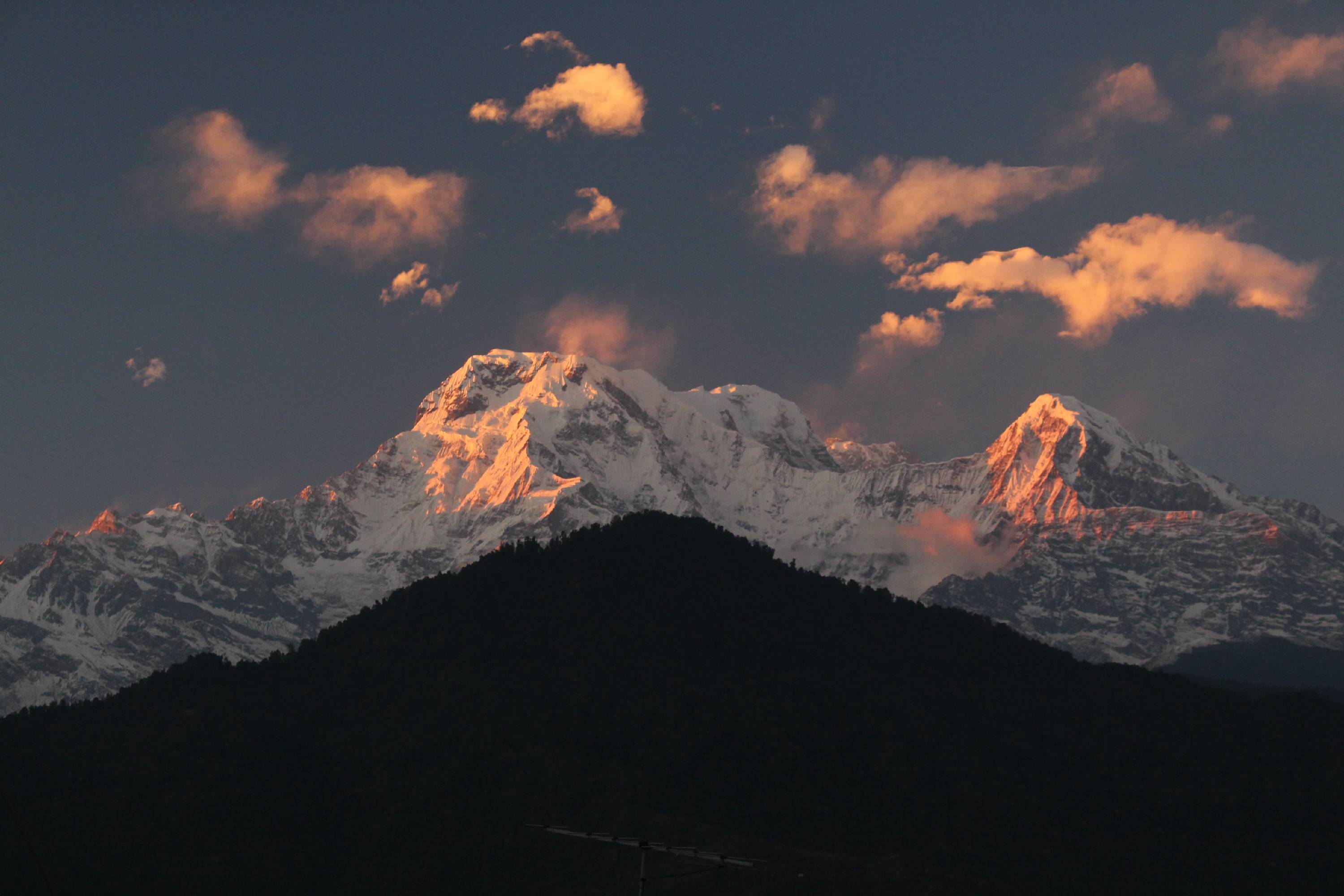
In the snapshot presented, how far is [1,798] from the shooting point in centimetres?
9756

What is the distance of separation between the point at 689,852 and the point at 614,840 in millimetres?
6490

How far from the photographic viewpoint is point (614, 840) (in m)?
116

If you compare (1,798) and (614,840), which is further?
(614,840)

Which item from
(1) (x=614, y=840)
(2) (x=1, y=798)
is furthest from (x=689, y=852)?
(2) (x=1, y=798)

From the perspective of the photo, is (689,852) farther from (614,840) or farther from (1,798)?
(1,798)

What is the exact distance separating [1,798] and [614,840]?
3881 centimetres

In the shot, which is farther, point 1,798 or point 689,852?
point 689,852

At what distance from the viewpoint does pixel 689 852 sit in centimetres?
11231

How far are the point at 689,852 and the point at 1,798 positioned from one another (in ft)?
136
